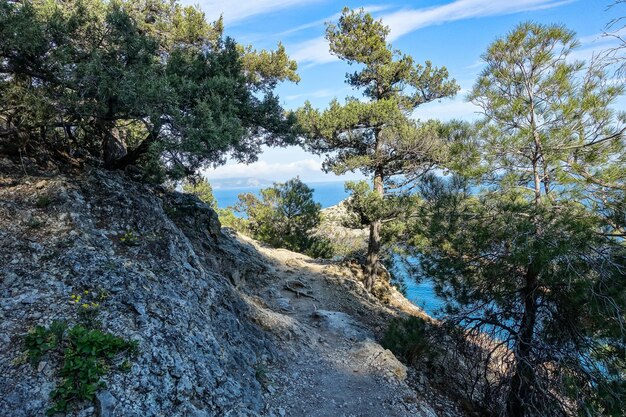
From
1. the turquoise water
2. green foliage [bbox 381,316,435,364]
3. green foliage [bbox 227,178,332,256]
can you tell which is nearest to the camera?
green foliage [bbox 381,316,435,364]

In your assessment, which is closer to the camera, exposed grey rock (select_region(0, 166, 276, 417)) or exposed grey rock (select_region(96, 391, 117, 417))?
exposed grey rock (select_region(96, 391, 117, 417))

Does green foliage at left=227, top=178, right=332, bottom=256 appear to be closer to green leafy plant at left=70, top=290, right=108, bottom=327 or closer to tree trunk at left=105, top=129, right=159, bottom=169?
tree trunk at left=105, top=129, right=159, bottom=169

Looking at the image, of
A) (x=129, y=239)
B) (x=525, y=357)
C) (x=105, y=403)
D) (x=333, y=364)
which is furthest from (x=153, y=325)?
(x=525, y=357)

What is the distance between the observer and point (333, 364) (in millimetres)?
7293

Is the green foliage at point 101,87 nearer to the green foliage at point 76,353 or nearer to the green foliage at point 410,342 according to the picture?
the green foliage at point 76,353

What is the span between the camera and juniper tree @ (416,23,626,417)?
517 centimetres

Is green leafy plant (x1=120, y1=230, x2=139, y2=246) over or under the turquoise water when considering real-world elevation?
over

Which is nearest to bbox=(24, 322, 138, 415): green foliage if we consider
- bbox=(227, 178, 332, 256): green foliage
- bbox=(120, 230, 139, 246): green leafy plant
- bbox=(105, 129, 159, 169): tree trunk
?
bbox=(120, 230, 139, 246): green leafy plant

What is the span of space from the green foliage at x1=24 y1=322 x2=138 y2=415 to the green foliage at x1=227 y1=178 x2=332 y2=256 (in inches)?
548

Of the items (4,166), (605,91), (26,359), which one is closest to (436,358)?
(605,91)

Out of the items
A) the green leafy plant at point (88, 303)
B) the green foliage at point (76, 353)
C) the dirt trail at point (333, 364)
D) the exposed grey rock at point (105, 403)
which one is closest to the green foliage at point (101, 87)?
the green leafy plant at point (88, 303)

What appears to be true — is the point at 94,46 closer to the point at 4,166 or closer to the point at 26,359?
the point at 4,166

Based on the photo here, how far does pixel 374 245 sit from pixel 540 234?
7.74 metres

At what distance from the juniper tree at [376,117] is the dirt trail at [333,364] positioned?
334 cm
